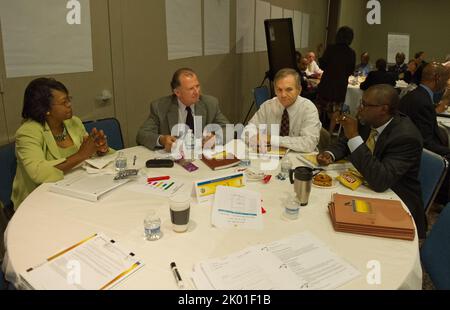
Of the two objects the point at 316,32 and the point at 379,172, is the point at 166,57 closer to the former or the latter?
the point at 379,172

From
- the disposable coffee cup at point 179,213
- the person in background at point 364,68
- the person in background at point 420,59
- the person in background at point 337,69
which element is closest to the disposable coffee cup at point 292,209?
the disposable coffee cup at point 179,213

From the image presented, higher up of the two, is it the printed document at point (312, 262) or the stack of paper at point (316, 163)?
the stack of paper at point (316, 163)

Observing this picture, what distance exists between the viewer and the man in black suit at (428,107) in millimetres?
2936

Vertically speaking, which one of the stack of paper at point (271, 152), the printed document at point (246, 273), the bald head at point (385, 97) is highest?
the bald head at point (385, 97)

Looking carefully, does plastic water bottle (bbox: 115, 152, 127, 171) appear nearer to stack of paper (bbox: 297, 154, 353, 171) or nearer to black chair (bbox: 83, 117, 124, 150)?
black chair (bbox: 83, 117, 124, 150)

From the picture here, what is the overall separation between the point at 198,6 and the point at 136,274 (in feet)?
11.6

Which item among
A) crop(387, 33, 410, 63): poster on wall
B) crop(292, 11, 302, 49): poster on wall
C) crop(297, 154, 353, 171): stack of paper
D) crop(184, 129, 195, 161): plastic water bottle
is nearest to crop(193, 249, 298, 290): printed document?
→ crop(297, 154, 353, 171): stack of paper

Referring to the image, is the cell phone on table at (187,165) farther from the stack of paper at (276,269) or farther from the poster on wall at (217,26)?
the poster on wall at (217,26)

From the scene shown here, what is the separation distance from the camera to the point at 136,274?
120 centimetres

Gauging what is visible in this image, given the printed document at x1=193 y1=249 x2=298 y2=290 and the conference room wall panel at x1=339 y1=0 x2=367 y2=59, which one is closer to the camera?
the printed document at x1=193 y1=249 x2=298 y2=290

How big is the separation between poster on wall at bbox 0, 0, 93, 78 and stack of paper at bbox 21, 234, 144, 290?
5.44ft

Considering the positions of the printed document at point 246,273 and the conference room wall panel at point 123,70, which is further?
the conference room wall panel at point 123,70

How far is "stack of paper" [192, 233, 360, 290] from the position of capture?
1.15m

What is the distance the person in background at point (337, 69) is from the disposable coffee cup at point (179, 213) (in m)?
3.76
